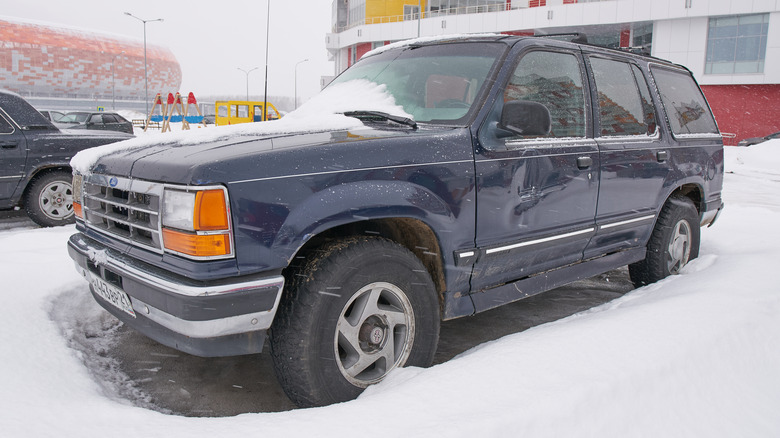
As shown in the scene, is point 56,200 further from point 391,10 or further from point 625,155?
point 391,10

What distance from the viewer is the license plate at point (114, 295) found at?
2523 mm

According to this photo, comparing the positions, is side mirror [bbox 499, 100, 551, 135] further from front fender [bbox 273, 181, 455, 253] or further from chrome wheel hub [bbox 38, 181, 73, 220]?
chrome wheel hub [bbox 38, 181, 73, 220]

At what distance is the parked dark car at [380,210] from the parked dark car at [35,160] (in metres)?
4.23

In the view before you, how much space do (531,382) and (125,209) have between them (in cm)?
200

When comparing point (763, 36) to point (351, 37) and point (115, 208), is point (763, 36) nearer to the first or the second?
point (351, 37)

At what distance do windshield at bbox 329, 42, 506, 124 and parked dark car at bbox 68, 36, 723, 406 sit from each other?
13mm

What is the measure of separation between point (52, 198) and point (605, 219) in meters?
6.36

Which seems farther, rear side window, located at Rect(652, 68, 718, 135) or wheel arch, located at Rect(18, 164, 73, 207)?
wheel arch, located at Rect(18, 164, 73, 207)

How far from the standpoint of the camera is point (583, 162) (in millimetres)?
3447

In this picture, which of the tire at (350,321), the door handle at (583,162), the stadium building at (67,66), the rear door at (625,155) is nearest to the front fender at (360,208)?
the tire at (350,321)

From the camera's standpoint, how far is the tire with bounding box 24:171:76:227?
6680 mm

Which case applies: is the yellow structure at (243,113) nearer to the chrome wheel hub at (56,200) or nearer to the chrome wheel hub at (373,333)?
the chrome wheel hub at (56,200)

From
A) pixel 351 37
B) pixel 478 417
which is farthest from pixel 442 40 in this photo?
pixel 351 37

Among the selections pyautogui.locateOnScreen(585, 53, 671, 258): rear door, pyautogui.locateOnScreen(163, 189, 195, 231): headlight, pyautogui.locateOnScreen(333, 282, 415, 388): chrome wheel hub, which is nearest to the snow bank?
pyautogui.locateOnScreen(163, 189, 195, 231): headlight
